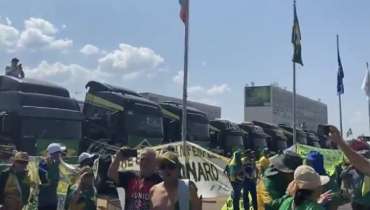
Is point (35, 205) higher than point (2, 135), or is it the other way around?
point (2, 135)

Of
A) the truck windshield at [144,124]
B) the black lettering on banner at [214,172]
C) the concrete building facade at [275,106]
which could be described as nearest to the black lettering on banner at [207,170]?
the black lettering on banner at [214,172]

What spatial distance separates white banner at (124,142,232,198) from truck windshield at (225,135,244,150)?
7757 millimetres

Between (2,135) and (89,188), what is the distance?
8.70 meters

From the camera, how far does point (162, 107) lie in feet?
75.3

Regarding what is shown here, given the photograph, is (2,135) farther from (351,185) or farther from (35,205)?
(351,185)

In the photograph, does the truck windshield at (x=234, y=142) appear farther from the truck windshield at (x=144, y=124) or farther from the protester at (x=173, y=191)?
the protester at (x=173, y=191)

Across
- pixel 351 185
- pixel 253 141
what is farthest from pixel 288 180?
pixel 253 141

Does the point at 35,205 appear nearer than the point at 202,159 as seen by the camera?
Yes

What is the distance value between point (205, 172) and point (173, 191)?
13.7 metres

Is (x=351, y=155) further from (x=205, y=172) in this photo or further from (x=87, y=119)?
(x=87, y=119)

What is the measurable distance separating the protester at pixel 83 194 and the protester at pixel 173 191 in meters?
2.02

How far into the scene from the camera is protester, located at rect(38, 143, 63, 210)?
32.5ft

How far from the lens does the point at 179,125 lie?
22.7 m

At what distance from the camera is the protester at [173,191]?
15.0 ft
